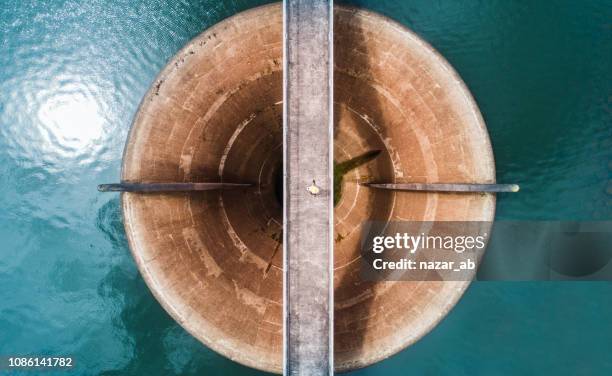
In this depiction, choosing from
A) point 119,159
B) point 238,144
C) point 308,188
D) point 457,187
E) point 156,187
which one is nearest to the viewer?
point 308,188

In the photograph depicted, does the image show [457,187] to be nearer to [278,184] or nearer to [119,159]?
[278,184]

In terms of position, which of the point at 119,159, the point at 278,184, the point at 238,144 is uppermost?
the point at 238,144

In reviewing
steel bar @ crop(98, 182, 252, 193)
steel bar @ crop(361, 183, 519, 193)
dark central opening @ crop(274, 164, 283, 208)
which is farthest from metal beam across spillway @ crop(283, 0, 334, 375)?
dark central opening @ crop(274, 164, 283, 208)

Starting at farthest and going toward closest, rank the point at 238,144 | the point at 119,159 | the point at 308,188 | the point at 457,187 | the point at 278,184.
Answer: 1. the point at 119,159
2. the point at 278,184
3. the point at 238,144
4. the point at 457,187
5. the point at 308,188

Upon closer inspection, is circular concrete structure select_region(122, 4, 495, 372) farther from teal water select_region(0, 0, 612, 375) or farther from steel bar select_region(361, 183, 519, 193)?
teal water select_region(0, 0, 612, 375)

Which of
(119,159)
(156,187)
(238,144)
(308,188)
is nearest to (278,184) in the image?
(238,144)
